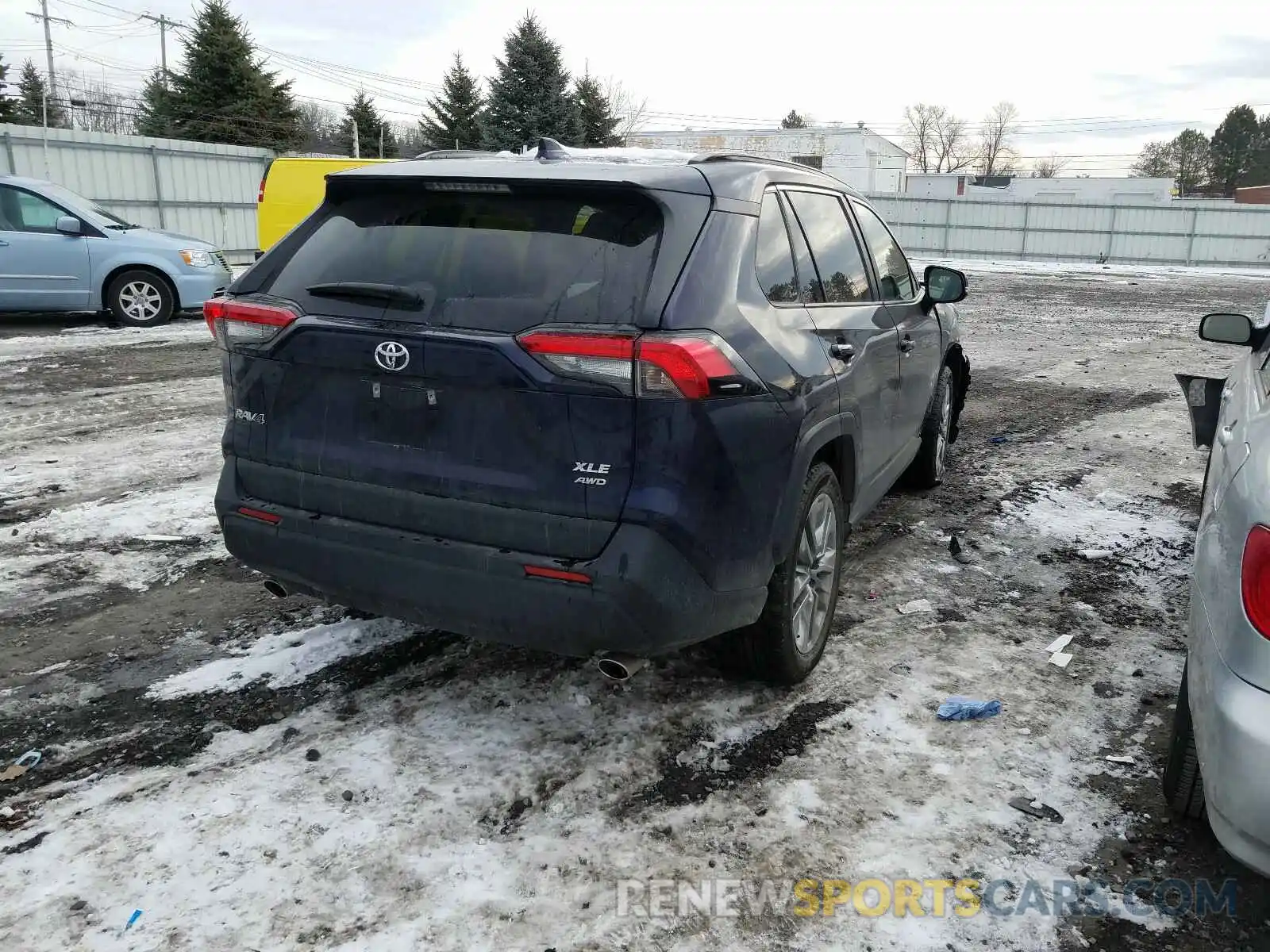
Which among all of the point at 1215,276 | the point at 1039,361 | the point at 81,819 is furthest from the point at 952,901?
the point at 1215,276

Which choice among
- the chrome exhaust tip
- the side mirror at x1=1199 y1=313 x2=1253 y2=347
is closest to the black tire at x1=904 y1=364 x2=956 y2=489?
the side mirror at x1=1199 y1=313 x2=1253 y2=347

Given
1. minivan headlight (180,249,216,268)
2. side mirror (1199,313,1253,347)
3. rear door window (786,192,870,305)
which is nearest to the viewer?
rear door window (786,192,870,305)

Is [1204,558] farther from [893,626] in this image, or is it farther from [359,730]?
[359,730]

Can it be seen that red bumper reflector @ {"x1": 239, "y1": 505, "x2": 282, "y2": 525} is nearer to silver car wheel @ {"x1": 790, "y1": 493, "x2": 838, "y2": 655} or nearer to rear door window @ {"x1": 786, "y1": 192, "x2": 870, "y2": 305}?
silver car wheel @ {"x1": 790, "y1": 493, "x2": 838, "y2": 655}

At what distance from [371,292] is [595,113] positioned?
124ft

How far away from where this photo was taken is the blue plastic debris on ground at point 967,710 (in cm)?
337

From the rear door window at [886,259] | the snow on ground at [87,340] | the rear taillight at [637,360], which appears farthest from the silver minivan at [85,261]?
the rear taillight at [637,360]

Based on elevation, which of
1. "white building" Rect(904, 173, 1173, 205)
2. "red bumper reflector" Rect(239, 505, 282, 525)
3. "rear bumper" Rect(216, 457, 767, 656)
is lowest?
"rear bumper" Rect(216, 457, 767, 656)

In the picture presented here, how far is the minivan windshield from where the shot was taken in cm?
1161

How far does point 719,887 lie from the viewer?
250 cm

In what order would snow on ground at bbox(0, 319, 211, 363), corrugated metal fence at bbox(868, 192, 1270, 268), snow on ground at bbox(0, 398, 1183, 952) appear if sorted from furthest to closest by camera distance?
corrugated metal fence at bbox(868, 192, 1270, 268), snow on ground at bbox(0, 319, 211, 363), snow on ground at bbox(0, 398, 1183, 952)

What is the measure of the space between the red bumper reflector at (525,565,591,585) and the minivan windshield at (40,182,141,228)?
38.3 ft

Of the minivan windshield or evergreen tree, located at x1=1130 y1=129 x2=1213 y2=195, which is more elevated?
evergreen tree, located at x1=1130 y1=129 x2=1213 y2=195

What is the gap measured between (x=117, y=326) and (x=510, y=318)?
11566 millimetres
